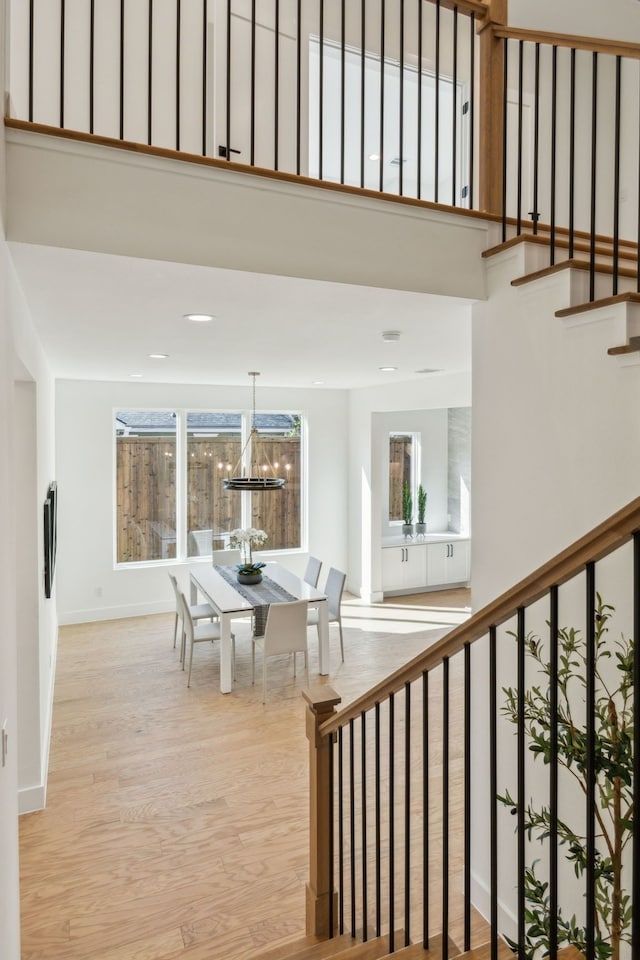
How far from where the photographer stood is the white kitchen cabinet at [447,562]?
891 cm

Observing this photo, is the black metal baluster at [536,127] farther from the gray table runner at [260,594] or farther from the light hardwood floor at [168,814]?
the gray table runner at [260,594]

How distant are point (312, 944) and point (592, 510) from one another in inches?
82.7

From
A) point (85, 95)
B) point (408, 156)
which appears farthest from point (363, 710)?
point (408, 156)

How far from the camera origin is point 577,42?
2.38m

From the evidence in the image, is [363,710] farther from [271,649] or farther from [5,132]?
[271,649]

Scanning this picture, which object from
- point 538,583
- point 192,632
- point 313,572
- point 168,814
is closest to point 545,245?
point 538,583

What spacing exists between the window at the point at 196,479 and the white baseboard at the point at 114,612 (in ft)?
1.86

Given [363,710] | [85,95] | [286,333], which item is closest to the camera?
[363,710]

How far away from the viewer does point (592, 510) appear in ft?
7.34

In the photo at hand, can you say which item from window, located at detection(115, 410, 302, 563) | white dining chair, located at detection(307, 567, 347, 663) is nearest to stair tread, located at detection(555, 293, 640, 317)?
white dining chair, located at detection(307, 567, 347, 663)

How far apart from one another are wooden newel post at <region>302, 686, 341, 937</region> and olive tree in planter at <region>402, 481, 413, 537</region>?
265 inches

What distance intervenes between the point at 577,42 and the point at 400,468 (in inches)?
281

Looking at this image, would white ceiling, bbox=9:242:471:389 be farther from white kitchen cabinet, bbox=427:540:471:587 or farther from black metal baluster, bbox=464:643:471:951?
white kitchen cabinet, bbox=427:540:471:587

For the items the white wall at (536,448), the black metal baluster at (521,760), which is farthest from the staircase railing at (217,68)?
the black metal baluster at (521,760)
